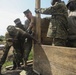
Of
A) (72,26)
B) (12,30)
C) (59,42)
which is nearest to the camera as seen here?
(59,42)

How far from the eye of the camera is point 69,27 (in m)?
4.98

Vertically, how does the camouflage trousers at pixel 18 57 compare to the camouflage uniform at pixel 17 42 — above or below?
below

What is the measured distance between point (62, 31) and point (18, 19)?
232cm

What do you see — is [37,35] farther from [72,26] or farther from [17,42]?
[17,42]

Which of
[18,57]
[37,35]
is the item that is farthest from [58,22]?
[18,57]

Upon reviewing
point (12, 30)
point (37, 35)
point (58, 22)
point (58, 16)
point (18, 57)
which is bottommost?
point (18, 57)

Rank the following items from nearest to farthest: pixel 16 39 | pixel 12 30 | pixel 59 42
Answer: pixel 59 42 < pixel 12 30 < pixel 16 39

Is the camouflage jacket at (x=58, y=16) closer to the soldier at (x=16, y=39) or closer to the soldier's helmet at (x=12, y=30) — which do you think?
the soldier at (x=16, y=39)

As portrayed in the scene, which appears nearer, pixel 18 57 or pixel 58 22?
pixel 58 22

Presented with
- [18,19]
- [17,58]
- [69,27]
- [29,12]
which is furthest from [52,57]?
[18,19]

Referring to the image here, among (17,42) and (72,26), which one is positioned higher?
(72,26)

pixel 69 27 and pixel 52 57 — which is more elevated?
pixel 69 27

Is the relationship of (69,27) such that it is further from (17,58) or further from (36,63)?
(17,58)

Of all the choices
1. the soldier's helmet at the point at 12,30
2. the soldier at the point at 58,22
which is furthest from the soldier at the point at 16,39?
the soldier at the point at 58,22
